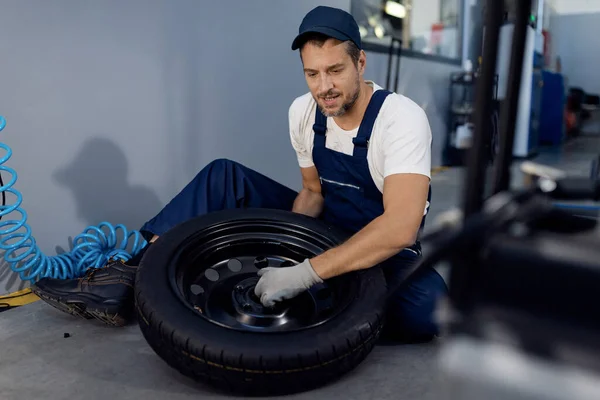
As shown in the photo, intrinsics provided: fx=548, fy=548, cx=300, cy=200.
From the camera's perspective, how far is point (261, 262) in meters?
1.75

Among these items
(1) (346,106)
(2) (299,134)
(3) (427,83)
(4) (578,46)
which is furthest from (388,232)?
(4) (578,46)

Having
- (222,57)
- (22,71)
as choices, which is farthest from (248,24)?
(22,71)

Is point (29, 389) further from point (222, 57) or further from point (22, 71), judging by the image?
point (222, 57)

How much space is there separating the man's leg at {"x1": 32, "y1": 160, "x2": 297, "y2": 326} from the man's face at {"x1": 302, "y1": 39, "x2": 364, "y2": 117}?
0.41m

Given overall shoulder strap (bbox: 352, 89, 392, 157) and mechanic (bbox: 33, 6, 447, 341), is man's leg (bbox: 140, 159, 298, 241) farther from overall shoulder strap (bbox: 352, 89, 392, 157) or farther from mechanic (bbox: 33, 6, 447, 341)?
overall shoulder strap (bbox: 352, 89, 392, 157)

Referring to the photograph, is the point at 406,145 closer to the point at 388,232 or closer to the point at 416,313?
the point at 388,232

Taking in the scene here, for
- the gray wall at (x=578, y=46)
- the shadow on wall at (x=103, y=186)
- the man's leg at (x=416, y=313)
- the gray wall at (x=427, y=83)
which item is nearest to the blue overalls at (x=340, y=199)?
the man's leg at (x=416, y=313)

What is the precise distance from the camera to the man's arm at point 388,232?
146cm

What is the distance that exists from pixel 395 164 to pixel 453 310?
1018mm

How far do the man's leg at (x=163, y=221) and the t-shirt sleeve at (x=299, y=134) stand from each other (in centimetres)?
17

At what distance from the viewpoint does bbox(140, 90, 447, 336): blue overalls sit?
157 cm

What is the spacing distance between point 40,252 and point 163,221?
1.39 ft

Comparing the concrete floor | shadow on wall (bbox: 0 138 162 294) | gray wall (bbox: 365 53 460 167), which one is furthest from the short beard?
gray wall (bbox: 365 53 460 167)

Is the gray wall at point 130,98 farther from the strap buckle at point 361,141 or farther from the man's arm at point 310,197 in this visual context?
the strap buckle at point 361,141
